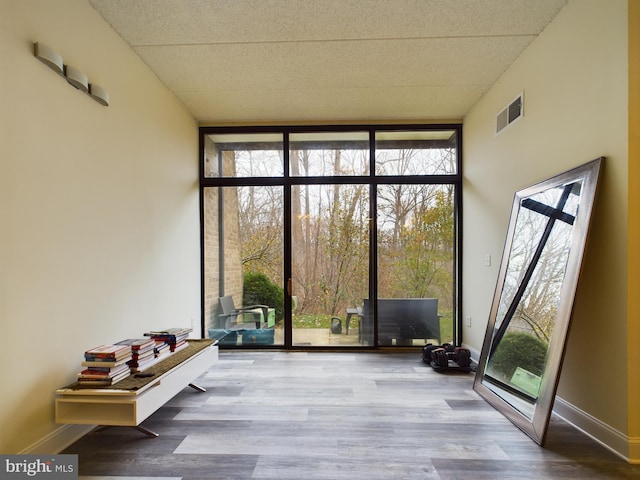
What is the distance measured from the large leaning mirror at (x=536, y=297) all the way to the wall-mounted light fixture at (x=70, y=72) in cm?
332

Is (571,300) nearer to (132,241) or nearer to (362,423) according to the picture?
(362,423)

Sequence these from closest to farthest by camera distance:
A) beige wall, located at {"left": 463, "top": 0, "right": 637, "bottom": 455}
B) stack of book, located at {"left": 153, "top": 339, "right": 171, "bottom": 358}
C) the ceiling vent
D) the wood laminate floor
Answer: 1. the wood laminate floor
2. beige wall, located at {"left": 463, "top": 0, "right": 637, "bottom": 455}
3. stack of book, located at {"left": 153, "top": 339, "right": 171, "bottom": 358}
4. the ceiling vent

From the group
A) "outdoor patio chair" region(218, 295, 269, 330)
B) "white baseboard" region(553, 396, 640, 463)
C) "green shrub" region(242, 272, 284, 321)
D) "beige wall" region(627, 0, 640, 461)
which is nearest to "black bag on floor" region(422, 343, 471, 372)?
"white baseboard" region(553, 396, 640, 463)

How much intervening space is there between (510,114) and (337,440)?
10.3ft

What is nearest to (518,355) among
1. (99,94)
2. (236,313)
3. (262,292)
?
(262,292)

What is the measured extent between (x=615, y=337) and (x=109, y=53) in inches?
156

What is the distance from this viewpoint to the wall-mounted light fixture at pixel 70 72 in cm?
194

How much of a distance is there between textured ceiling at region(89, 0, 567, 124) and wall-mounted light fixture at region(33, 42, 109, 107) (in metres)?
0.60

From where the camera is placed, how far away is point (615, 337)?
2027mm

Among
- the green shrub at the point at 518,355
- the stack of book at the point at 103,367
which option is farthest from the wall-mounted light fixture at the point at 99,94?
the green shrub at the point at 518,355

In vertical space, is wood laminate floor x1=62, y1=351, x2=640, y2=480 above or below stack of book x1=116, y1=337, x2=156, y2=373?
below

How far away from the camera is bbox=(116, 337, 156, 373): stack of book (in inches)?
93.5

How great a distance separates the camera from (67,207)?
2154 mm

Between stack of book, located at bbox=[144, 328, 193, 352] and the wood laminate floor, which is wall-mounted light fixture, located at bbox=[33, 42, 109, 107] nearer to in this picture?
stack of book, located at bbox=[144, 328, 193, 352]
